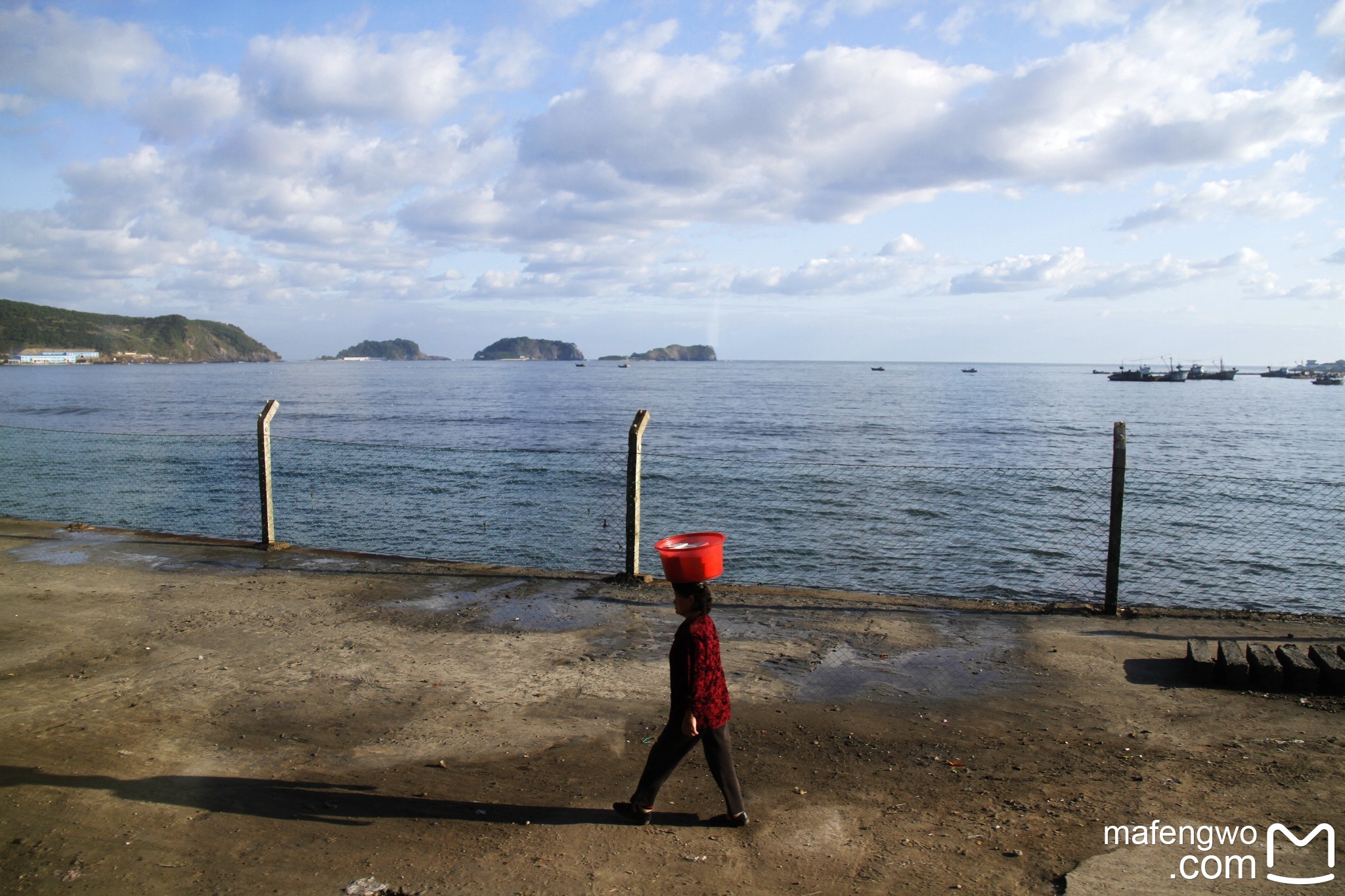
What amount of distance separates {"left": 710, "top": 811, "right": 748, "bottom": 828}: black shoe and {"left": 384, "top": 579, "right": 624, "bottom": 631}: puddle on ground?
373 centimetres

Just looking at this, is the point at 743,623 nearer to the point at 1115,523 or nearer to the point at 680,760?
the point at 680,760

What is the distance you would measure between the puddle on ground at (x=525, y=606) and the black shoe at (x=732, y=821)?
3732 mm

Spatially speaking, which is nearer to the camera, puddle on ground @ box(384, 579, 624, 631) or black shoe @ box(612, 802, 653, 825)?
black shoe @ box(612, 802, 653, 825)

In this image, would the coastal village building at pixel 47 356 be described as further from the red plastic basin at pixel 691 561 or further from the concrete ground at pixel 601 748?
the red plastic basin at pixel 691 561

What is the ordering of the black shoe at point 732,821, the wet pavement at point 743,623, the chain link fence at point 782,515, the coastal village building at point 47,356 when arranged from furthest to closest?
the coastal village building at point 47,356, the chain link fence at point 782,515, the wet pavement at point 743,623, the black shoe at point 732,821

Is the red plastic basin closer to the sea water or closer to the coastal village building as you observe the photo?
the sea water

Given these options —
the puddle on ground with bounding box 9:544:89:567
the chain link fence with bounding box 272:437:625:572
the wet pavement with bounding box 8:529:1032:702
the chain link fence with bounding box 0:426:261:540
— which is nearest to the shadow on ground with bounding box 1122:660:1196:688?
the wet pavement with bounding box 8:529:1032:702

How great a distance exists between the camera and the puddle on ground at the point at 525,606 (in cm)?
827

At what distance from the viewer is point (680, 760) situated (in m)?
4.41

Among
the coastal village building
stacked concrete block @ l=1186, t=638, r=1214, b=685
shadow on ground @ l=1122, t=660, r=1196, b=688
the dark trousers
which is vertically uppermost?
the coastal village building

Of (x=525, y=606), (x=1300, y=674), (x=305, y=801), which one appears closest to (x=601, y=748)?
(x=305, y=801)

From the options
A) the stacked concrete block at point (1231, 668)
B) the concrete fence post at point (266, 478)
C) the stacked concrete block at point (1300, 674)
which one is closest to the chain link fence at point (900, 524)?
the stacked concrete block at point (1231, 668)

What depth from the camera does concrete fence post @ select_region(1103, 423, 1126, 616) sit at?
8.69m

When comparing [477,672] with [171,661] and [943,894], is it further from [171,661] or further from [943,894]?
[943,894]
